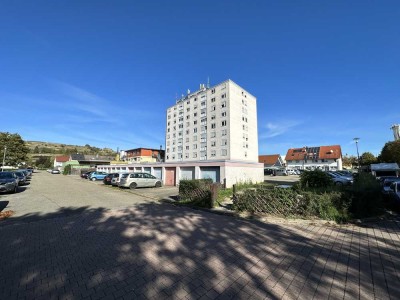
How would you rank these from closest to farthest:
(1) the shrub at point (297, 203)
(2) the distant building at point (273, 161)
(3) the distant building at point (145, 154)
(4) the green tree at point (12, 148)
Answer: (1) the shrub at point (297, 203)
(4) the green tree at point (12, 148)
(2) the distant building at point (273, 161)
(3) the distant building at point (145, 154)

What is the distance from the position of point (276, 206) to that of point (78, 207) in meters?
10.1

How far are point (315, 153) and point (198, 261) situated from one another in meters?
75.4

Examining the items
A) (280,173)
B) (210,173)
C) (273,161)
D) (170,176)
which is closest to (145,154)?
(273,161)

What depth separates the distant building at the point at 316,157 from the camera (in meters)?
65.1

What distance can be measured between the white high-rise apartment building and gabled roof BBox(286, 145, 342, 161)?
94.7ft

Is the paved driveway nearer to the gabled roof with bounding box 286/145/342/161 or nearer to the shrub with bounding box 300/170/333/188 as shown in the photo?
the shrub with bounding box 300/170/333/188

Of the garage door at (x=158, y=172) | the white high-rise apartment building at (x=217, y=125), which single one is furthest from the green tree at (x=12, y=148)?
the garage door at (x=158, y=172)

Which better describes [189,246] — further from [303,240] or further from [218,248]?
[303,240]

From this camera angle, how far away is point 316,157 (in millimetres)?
68375

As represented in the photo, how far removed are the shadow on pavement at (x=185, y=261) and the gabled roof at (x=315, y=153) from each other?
2731 inches

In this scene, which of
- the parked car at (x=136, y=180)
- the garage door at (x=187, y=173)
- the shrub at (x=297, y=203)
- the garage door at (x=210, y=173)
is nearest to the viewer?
the shrub at (x=297, y=203)

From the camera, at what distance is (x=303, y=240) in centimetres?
604

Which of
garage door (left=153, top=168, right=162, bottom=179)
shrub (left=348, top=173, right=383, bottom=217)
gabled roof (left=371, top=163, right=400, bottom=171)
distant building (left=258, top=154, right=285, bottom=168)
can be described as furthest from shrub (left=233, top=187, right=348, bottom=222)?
distant building (left=258, top=154, right=285, bottom=168)

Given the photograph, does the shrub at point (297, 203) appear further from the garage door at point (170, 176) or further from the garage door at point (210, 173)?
the garage door at point (170, 176)
